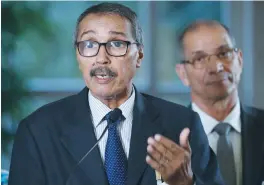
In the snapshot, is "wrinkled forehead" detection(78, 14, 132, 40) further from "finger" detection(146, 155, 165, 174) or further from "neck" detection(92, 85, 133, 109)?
"finger" detection(146, 155, 165, 174)

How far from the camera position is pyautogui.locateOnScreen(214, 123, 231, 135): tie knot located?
4.84 feet

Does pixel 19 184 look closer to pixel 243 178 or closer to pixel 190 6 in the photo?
pixel 243 178

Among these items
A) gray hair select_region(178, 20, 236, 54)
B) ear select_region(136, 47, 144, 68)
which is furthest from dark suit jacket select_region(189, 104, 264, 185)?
ear select_region(136, 47, 144, 68)

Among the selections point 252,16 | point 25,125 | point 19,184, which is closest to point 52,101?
point 25,125

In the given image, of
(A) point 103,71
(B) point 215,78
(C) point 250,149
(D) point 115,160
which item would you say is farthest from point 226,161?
(A) point 103,71

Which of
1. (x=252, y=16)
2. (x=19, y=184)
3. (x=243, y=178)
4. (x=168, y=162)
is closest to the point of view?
(x=168, y=162)

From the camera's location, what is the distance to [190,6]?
1.59 metres

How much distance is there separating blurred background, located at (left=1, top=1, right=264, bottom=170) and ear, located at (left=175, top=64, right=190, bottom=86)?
0.5 inches

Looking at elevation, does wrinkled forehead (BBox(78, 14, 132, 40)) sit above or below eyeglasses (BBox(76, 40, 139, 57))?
above

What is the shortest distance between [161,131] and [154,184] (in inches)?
5.9

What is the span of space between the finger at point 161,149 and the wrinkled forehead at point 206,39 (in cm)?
44

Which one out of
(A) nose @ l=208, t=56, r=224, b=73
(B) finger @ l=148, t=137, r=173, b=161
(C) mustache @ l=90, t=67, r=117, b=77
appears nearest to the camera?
(B) finger @ l=148, t=137, r=173, b=161

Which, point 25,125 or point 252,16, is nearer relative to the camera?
point 25,125

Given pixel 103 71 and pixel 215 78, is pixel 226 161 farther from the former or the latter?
pixel 103 71
